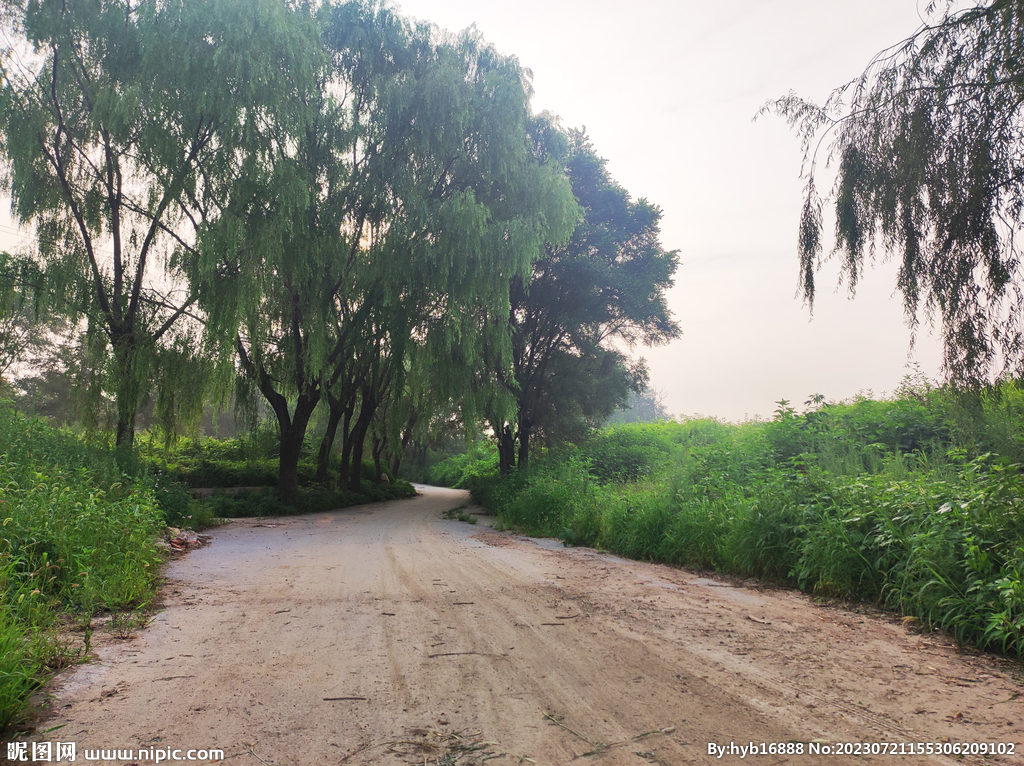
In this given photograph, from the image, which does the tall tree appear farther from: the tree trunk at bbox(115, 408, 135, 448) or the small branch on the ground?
the small branch on the ground

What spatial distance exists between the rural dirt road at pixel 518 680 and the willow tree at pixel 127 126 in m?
8.48

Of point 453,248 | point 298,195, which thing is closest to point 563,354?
point 453,248

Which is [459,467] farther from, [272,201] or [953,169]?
[953,169]

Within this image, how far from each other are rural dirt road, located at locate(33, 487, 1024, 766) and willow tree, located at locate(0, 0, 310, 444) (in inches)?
334

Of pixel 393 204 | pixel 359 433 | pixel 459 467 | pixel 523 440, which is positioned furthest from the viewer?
pixel 459 467

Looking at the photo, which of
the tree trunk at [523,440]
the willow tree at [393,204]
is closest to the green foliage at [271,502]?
the willow tree at [393,204]

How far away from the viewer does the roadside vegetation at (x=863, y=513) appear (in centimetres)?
360

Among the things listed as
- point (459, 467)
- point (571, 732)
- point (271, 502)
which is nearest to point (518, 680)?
point (571, 732)

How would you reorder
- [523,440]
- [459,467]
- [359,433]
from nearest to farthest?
[359,433] < [523,440] < [459,467]

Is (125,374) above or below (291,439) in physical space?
above

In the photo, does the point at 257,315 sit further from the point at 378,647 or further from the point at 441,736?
the point at 441,736

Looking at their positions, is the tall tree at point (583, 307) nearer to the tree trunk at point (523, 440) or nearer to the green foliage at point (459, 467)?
the tree trunk at point (523, 440)

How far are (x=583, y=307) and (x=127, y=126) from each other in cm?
1247

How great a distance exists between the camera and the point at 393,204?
12672mm
